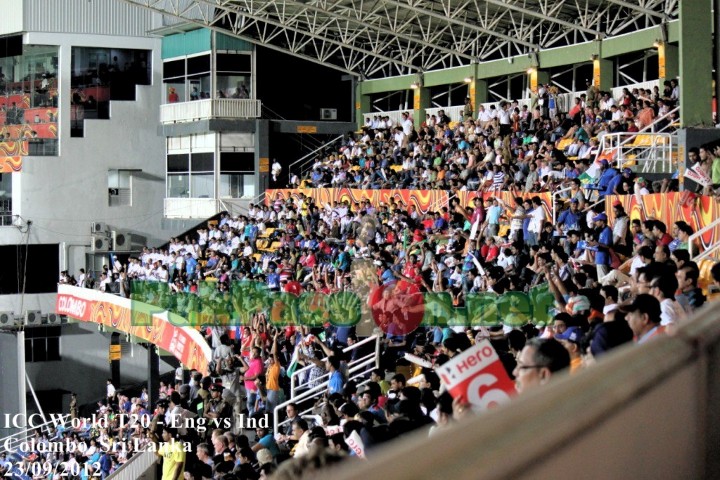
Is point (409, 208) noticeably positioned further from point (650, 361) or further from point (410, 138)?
point (650, 361)

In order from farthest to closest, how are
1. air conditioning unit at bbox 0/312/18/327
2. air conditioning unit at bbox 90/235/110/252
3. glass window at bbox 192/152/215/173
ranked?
air conditioning unit at bbox 90/235/110/252 → glass window at bbox 192/152/215/173 → air conditioning unit at bbox 0/312/18/327

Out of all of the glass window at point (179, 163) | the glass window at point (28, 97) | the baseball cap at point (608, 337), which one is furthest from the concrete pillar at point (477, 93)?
the baseball cap at point (608, 337)

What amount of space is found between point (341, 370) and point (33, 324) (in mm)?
24313

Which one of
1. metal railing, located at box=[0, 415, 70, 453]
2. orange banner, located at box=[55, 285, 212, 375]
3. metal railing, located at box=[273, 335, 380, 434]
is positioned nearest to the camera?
metal railing, located at box=[273, 335, 380, 434]

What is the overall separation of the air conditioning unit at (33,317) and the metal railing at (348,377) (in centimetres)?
2272

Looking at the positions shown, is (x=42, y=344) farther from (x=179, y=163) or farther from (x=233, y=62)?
(x=233, y=62)

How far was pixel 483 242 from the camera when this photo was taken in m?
16.9

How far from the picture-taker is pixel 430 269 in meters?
16.1

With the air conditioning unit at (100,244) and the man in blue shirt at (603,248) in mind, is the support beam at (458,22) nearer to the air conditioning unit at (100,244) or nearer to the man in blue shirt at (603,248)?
the air conditioning unit at (100,244)

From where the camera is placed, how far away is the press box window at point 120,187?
126 ft

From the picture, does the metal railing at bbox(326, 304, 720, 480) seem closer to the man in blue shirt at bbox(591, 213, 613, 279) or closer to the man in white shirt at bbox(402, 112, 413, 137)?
the man in blue shirt at bbox(591, 213, 613, 279)

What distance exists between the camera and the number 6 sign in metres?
4.47

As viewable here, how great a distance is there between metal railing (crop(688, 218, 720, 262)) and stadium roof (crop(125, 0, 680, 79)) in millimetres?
13071

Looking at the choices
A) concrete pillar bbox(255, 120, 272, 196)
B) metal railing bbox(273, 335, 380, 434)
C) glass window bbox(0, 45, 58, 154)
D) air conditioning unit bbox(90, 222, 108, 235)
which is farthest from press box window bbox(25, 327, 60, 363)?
metal railing bbox(273, 335, 380, 434)
